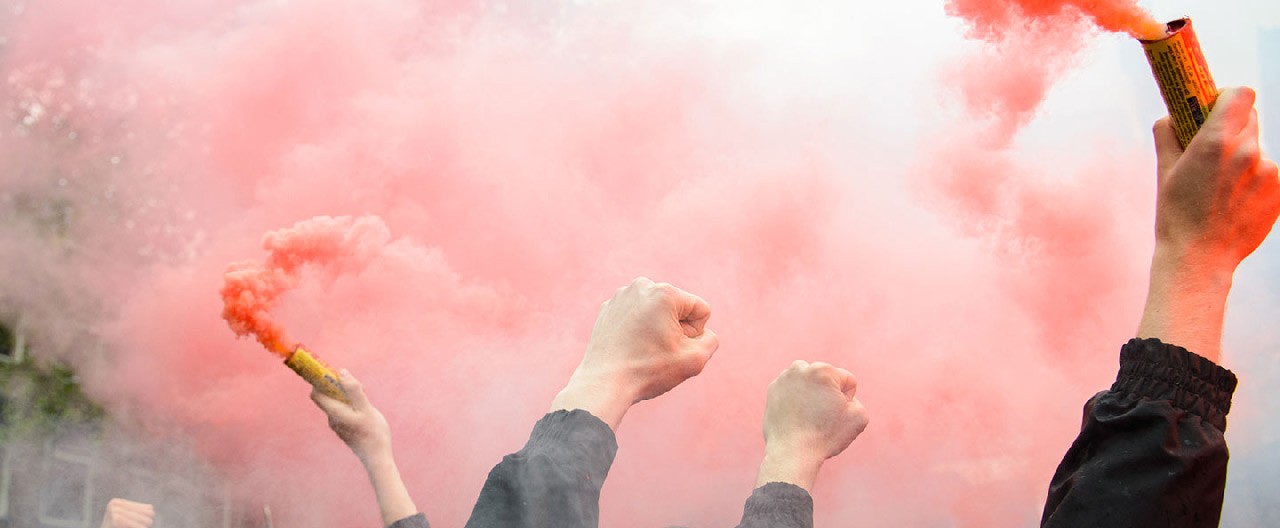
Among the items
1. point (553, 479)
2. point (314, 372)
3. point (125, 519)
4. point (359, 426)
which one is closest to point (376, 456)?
point (359, 426)

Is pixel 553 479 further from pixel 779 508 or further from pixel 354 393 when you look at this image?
pixel 354 393

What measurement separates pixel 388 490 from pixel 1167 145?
1142 millimetres

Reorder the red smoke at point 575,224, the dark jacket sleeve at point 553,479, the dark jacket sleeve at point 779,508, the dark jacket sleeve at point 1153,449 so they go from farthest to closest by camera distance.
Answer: the red smoke at point 575,224
the dark jacket sleeve at point 779,508
the dark jacket sleeve at point 553,479
the dark jacket sleeve at point 1153,449

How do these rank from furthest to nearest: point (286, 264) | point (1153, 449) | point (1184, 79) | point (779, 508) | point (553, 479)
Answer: point (286, 264) < point (779, 508) < point (553, 479) < point (1184, 79) < point (1153, 449)

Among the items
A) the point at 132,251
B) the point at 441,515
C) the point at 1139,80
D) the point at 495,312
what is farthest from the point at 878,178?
the point at 132,251

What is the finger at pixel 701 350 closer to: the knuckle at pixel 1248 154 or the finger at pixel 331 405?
the knuckle at pixel 1248 154

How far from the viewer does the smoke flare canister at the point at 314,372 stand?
161 centimetres

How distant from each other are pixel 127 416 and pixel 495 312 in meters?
0.91

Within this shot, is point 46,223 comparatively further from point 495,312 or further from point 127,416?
point 495,312

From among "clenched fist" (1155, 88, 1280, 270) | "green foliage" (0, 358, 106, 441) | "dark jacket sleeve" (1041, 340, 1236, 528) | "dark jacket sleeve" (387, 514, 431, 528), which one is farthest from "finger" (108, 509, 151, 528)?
"clenched fist" (1155, 88, 1280, 270)

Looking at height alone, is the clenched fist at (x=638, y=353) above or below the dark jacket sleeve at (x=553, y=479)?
above

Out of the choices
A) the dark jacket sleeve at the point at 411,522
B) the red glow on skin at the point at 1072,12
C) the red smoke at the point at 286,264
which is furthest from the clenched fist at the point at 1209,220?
the red smoke at the point at 286,264

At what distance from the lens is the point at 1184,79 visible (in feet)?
2.62

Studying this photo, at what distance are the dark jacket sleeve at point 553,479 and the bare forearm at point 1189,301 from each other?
1.66 ft
